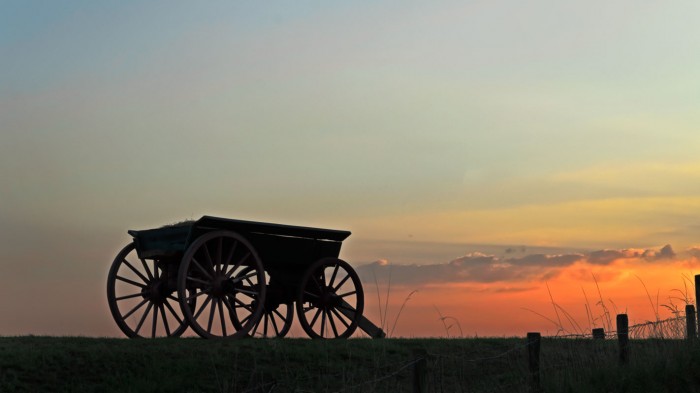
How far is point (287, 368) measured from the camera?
40.8 feet

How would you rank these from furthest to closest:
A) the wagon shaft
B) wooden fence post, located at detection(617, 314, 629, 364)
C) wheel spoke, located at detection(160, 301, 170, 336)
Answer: the wagon shaft < wheel spoke, located at detection(160, 301, 170, 336) < wooden fence post, located at detection(617, 314, 629, 364)

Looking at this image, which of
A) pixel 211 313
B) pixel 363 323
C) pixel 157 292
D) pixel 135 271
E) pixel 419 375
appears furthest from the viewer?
pixel 363 323

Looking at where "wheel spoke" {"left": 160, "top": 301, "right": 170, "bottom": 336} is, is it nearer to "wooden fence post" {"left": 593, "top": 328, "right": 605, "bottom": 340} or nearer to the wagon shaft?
the wagon shaft

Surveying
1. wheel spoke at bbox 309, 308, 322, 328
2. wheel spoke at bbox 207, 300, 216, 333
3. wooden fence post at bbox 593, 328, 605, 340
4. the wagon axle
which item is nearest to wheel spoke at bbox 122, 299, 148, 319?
the wagon axle

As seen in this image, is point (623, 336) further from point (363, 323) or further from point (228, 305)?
point (363, 323)

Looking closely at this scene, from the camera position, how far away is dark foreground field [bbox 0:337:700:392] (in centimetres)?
1109

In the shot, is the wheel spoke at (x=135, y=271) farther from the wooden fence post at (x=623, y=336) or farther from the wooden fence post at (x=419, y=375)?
the wooden fence post at (x=419, y=375)

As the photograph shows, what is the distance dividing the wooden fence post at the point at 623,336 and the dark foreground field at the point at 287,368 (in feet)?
0.44

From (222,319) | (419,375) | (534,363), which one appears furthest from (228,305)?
(419,375)

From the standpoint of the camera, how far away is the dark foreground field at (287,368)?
1109 cm

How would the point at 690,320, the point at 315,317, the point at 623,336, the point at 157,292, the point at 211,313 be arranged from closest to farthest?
1. the point at 623,336
2. the point at 690,320
3. the point at 211,313
4. the point at 157,292
5. the point at 315,317

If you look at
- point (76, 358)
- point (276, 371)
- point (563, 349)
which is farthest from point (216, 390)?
point (563, 349)

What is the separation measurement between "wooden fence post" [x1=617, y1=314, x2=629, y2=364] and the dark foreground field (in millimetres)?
133

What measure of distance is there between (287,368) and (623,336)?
14.5ft
